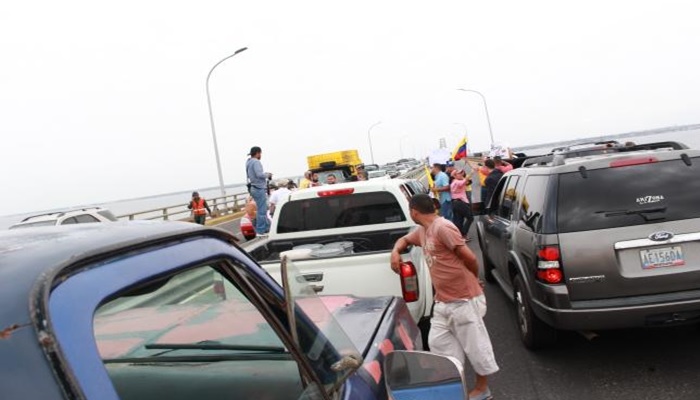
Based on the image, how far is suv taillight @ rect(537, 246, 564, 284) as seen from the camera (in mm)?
4199

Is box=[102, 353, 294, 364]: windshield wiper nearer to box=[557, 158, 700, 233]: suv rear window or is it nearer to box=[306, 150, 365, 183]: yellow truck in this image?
box=[557, 158, 700, 233]: suv rear window

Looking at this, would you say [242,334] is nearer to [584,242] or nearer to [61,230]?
[61,230]

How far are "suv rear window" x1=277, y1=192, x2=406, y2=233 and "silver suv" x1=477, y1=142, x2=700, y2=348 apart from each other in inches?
76.7

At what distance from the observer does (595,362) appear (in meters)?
4.59

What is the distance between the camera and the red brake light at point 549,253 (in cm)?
420

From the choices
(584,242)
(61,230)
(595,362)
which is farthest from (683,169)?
(61,230)

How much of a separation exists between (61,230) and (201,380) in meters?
0.94

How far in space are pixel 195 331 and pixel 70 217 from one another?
36.3ft

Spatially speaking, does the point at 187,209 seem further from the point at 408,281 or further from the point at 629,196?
the point at 629,196

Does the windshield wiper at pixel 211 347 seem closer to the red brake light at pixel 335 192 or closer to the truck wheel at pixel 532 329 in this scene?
the truck wheel at pixel 532 329

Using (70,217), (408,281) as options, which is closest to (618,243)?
(408,281)

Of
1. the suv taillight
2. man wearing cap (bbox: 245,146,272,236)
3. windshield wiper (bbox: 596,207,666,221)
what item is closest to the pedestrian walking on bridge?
the suv taillight

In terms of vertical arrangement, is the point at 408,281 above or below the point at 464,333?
above

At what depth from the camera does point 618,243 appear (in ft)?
13.4
